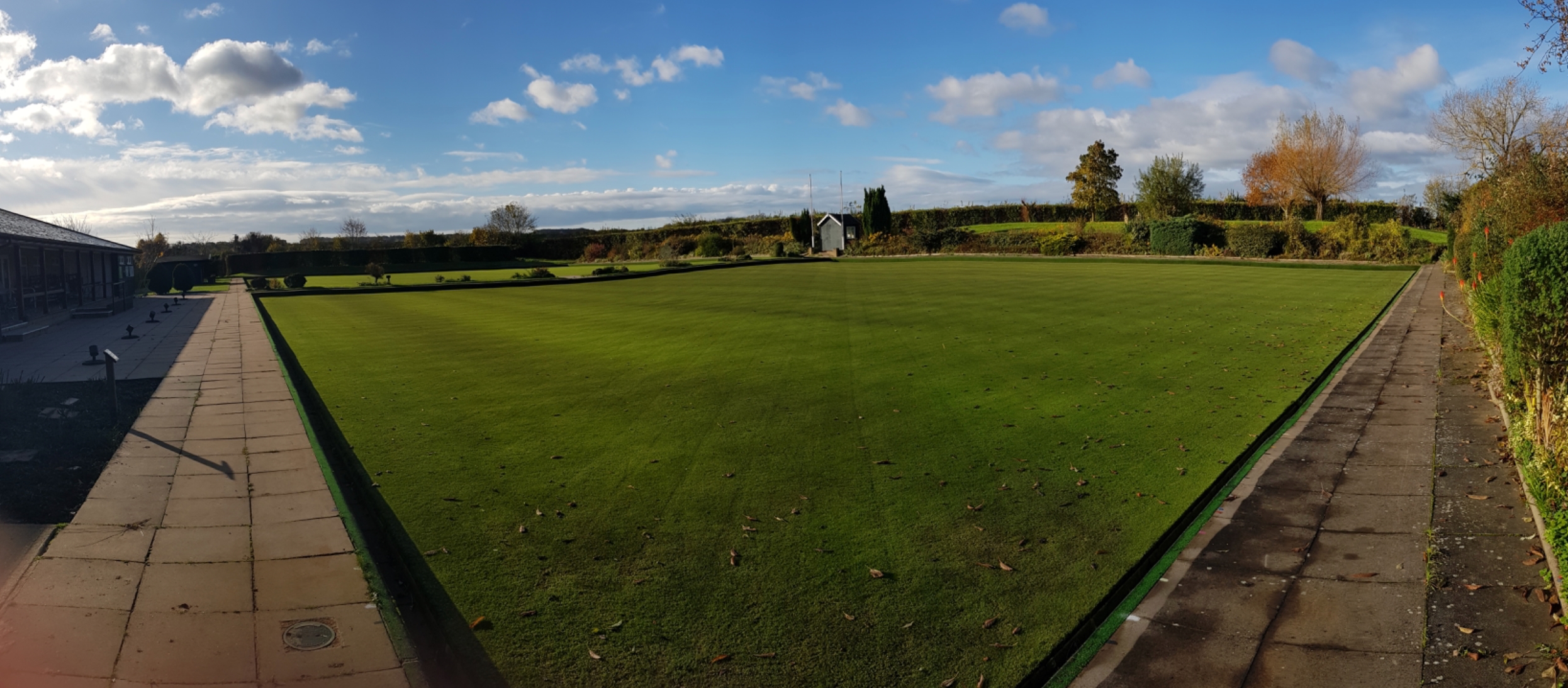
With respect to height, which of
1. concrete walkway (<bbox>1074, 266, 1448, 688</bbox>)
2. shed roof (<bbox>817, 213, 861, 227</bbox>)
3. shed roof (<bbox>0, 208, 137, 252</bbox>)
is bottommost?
concrete walkway (<bbox>1074, 266, 1448, 688</bbox>)

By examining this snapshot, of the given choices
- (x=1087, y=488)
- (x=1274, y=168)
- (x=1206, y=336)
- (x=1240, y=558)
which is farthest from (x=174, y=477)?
(x=1274, y=168)

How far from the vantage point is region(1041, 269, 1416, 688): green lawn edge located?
11.0ft

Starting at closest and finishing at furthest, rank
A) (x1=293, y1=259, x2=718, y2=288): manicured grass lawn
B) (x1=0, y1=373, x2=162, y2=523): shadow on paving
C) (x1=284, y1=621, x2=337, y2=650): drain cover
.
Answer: (x1=284, y1=621, x2=337, y2=650): drain cover, (x1=0, y1=373, x2=162, y2=523): shadow on paving, (x1=293, y1=259, x2=718, y2=288): manicured grass lawn

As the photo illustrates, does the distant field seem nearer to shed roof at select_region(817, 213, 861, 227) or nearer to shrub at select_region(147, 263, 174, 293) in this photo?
shed roof at select_region(817, 213, 861, 227)

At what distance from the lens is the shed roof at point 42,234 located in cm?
1792

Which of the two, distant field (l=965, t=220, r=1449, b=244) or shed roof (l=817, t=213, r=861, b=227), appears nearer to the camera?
distant field (l=965, t=220, r=1449, b=244)

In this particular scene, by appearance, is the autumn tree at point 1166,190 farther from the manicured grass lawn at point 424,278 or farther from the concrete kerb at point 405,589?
the concrete kerb at point 405,589

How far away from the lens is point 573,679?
127 inches

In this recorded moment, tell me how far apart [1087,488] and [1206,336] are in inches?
330

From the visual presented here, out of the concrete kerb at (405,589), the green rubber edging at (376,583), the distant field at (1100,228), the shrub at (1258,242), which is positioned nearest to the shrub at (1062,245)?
the distant field at (1100,228)

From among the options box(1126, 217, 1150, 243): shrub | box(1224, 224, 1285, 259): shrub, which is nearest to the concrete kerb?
box(1224, 224, 1285, 259): shrub

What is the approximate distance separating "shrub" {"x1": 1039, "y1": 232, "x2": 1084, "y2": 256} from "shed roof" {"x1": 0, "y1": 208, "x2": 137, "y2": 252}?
39.0 metres

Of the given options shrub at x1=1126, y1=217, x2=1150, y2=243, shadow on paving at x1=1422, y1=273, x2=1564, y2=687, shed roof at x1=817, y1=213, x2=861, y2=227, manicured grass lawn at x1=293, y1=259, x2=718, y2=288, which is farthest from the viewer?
shed roof at x1=817, y1=213, x2=861, y2=227

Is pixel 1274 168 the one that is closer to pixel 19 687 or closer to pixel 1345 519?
pixel 1345 519
